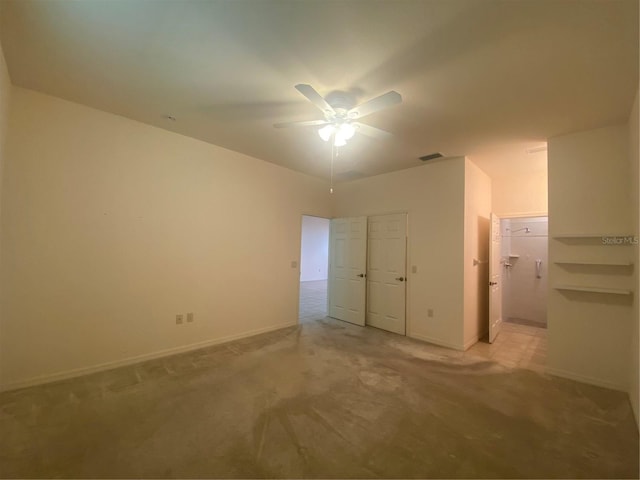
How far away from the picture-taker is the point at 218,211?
3.83 m

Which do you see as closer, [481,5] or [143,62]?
[481,5]

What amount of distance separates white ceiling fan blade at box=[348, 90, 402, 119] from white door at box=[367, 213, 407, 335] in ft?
8.82

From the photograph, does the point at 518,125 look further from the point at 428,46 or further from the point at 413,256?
the point at 413,256

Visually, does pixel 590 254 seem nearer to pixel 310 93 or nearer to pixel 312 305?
pixel 310 93

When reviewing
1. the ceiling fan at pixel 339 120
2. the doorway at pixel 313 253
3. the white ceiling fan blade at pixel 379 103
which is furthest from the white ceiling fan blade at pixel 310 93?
the doorway at pixel 313 253

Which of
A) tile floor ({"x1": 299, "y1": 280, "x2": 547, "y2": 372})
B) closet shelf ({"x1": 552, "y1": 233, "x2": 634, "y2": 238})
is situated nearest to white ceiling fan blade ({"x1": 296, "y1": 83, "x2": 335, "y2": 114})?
closet shelf ({"x1": 552, "y1": 233, "x2": 634, "y2": 238})

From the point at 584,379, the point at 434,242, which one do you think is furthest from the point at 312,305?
the point at 584,379

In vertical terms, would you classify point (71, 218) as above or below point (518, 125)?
below

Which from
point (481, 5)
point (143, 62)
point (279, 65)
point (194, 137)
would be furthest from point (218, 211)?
point (481, 5)

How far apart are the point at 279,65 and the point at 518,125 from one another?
263cm

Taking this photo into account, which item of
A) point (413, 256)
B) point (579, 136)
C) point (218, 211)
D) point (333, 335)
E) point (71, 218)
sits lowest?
point (333, 335)

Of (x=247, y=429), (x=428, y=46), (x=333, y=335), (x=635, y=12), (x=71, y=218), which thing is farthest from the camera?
(x=333, y=335)

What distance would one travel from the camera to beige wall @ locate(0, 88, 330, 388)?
2.50 metres

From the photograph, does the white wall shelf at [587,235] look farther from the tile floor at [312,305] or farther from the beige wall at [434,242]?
the tile floor at [312,305]
